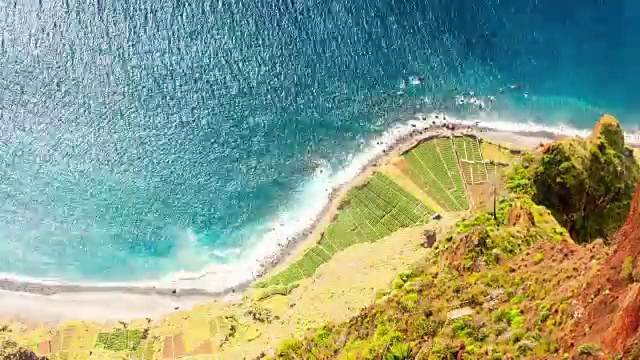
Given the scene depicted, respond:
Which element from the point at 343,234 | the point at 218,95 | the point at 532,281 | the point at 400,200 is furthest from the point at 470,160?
the point at 532,281

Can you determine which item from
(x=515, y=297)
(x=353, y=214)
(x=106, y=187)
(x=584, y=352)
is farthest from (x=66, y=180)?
(x=584, y=352)

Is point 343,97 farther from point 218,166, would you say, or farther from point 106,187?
point 106,187

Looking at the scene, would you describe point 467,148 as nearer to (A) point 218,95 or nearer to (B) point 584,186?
(B) point 584,186

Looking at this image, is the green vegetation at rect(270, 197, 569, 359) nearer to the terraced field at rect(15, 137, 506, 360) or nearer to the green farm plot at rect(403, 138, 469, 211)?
the terraced field at rect(15, 137, 506, 360)

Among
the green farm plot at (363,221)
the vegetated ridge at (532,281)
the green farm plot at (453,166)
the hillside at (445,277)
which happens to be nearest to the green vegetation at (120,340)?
the hillside at (445,277)

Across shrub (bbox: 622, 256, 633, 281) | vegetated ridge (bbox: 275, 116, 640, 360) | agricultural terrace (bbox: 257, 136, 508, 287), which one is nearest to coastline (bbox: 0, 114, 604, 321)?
agricultural terrace (bbox: 257, 136, 508, 287)

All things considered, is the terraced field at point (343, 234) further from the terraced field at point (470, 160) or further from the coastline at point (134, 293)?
the coastline at point (134, 293)
